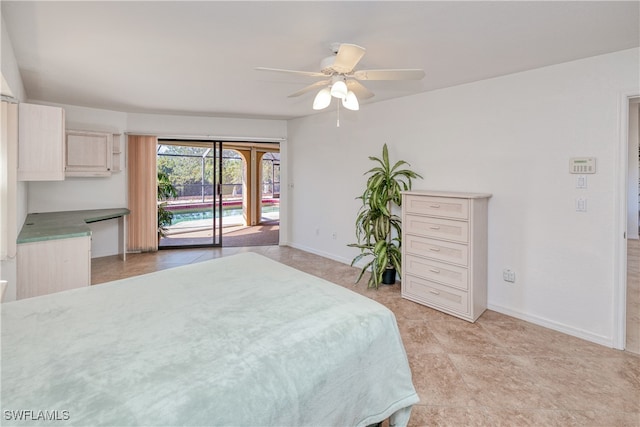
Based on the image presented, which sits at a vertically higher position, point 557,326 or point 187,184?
point 187,184

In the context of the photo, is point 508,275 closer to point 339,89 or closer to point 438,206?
point 438,206

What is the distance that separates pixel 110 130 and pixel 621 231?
635 centimetres

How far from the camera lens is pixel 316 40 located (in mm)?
2318

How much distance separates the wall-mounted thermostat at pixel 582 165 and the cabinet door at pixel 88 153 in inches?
223

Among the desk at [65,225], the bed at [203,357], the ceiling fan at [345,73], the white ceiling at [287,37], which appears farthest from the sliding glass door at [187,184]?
the bed at [203,357]

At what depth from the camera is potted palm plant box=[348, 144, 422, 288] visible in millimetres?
3809

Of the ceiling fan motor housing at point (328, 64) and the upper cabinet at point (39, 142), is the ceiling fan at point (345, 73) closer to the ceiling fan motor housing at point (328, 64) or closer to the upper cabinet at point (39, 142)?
the ceiling fan motor housing at point (328, 64)

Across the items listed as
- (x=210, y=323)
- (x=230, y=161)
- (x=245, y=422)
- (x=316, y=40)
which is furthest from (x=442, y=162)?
(x=230, y=161)

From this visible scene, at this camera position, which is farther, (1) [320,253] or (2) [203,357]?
(1) [320,253]

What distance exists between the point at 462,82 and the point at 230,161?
4894 millimetres

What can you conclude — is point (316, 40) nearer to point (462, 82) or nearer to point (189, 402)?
point (462, 82)

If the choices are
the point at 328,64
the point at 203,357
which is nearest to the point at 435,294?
the point at 328,64

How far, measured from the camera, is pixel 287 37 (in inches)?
89.7

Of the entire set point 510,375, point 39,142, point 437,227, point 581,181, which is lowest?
point 510,375
